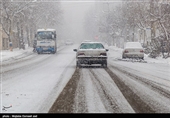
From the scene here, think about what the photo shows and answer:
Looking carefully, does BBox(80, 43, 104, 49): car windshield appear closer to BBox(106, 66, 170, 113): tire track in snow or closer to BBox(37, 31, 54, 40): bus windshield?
BBox(106, 66, 170, 113): tire track in snow

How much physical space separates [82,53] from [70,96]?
34.5 ft

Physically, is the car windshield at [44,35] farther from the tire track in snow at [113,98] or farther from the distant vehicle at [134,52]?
the tire track in snow at [113,98]

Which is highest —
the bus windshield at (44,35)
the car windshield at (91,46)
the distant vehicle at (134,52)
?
the bus windshield at (44,35)

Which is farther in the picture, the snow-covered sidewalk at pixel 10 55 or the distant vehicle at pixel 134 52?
the snow-covered sidewalk at pixel 10 55

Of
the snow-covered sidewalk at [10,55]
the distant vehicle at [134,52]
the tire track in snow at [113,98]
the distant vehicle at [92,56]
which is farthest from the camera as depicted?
the snow-covered sidewalk at [10,55]

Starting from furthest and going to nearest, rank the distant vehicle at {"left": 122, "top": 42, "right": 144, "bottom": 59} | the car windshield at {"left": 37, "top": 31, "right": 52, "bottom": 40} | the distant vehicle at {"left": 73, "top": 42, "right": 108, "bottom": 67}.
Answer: the car windshield at {"left": 37, "top": 31, "right": 52, "bottom": 40} < the distant vehicle at {"left": 122, "top": 42, "right": 144, "bottom": 59} < the distant vehicle at {"left": 73, "top": 42, "right": 108, "bottom": 67}

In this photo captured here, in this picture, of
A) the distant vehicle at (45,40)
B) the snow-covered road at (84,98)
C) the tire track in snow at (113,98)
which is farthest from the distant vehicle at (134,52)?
the tire track in snow at (113,98)

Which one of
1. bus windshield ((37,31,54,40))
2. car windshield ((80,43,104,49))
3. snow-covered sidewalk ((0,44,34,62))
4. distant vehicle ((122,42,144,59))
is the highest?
bus windshield ((37,31,54,40))

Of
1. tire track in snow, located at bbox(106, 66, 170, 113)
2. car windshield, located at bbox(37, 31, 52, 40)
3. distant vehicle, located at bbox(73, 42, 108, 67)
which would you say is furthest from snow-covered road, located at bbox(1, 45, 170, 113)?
car windshield, located at bbox(37, 31, 52, 40)

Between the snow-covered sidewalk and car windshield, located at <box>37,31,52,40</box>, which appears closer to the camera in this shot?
the snow-covered sidewalk

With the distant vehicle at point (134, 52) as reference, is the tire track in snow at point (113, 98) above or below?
below

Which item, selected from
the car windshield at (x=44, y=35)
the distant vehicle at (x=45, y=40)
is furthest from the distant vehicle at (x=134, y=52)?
the car windshield at (x=44, y=35)

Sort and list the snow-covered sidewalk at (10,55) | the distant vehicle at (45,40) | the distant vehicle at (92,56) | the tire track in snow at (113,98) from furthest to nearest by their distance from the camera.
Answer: the distant vehicle at (45,40)
the snow-covered sidewalk at (10,55)
the distant vehicle at (92,56)
the tire track in snow at (113,98)

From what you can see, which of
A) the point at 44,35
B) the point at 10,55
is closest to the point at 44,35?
the point at 44,35
